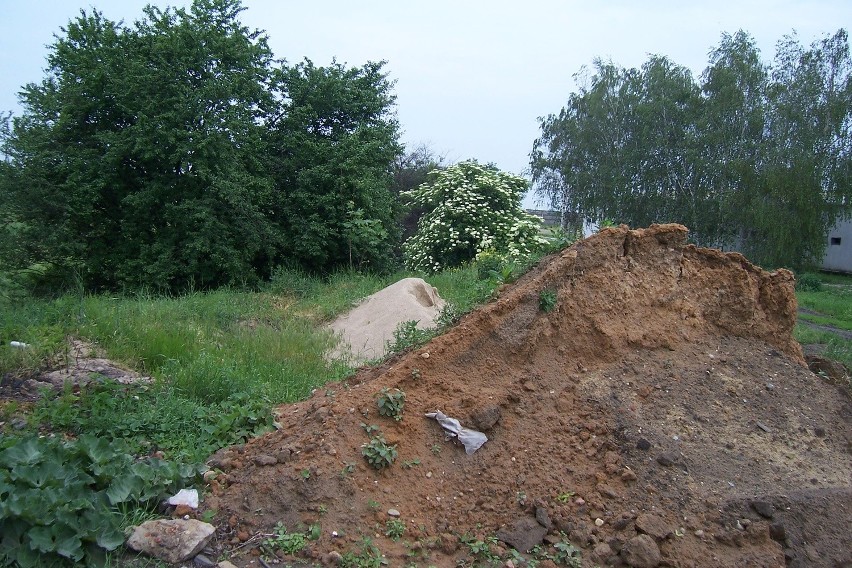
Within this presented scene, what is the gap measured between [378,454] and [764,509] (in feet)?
7.05

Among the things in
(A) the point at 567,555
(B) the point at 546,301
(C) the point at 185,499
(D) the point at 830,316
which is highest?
(B) the point at 546,301

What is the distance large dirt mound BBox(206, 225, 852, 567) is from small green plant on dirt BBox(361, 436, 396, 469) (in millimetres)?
54

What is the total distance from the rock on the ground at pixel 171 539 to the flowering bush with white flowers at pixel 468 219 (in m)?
13.0

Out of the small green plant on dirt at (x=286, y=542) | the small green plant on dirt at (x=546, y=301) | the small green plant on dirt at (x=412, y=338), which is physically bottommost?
the small green plant on dirt at (x=286, y=542)

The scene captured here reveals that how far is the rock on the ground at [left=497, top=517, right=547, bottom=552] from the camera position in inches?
139

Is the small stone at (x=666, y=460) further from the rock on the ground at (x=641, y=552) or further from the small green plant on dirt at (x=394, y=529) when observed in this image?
the small green plant on dirt at (x=394, y=529)

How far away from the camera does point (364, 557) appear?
332 cm

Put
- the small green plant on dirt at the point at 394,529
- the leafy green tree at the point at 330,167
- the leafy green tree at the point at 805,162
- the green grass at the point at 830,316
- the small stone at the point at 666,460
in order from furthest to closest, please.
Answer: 1. the leafy green tree at the point at 805,162
2. the leafy green tree at the point at 330,167
3. the green grass at the point at 830,316
4. the small stone at the point at 666,460
5. the small green plant on dirt at the point at 394,529

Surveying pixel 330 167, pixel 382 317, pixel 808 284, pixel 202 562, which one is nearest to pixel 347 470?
pixel 202 562

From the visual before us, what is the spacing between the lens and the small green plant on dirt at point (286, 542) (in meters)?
3.34

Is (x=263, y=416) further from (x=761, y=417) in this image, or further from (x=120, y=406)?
(x=761, y=417)

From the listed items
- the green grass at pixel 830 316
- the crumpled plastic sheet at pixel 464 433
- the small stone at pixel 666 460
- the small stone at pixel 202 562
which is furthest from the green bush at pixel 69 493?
the green grass at pixel 830 316

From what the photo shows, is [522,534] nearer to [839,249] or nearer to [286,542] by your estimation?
[286,542]

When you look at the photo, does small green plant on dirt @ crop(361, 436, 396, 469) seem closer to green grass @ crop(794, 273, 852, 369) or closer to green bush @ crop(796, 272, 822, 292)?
green grass @ crop(794, 273, 852, 369)
